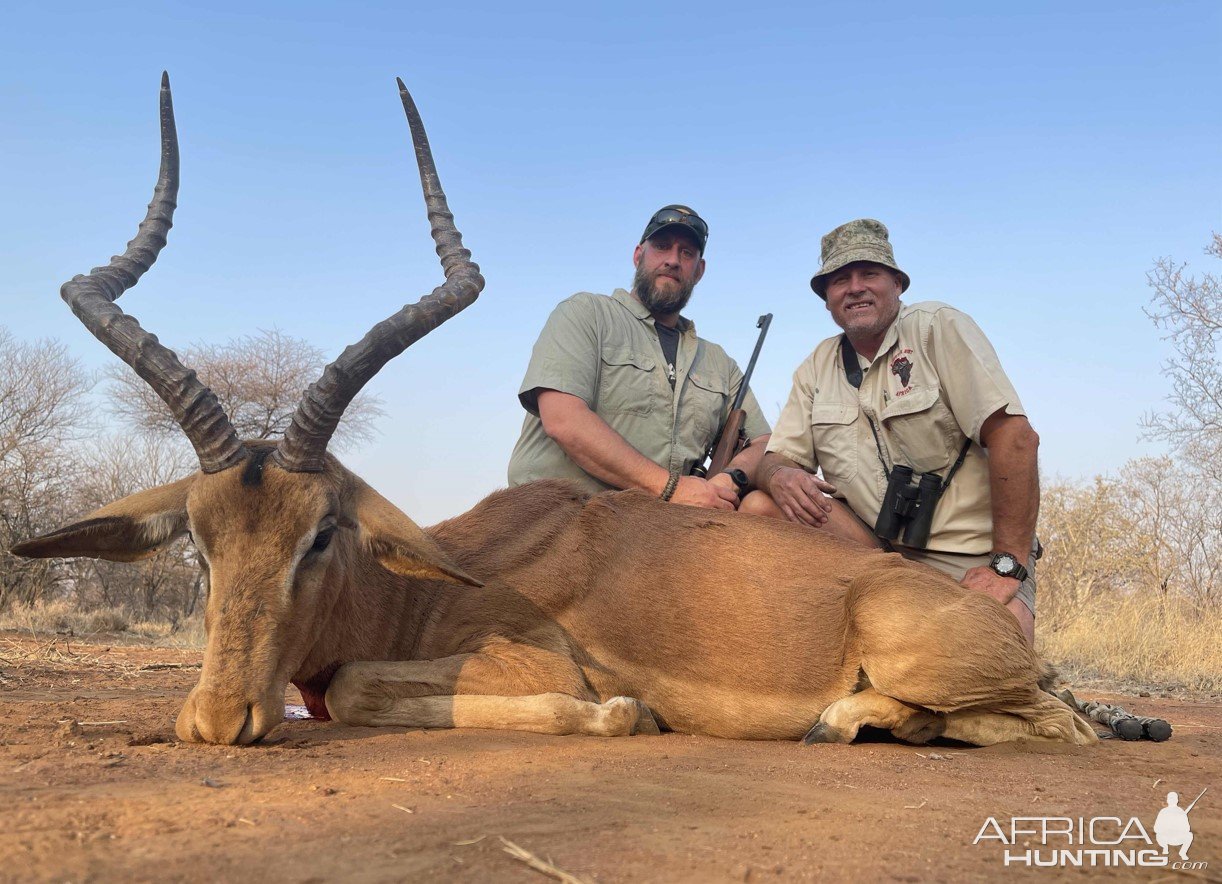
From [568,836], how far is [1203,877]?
158 cm

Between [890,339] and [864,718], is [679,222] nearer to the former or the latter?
[890,339]

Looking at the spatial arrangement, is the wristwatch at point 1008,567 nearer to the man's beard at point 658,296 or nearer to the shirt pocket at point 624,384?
the shirt pocket at point 624,384

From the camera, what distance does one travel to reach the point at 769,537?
5.55 m

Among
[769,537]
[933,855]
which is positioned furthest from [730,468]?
[933,855]

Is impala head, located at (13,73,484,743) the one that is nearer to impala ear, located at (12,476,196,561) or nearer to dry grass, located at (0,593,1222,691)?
impala ear, located at (12,476,196,561)

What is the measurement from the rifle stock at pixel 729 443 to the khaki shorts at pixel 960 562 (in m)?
1.87

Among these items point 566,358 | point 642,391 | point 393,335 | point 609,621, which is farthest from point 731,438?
point 393,335

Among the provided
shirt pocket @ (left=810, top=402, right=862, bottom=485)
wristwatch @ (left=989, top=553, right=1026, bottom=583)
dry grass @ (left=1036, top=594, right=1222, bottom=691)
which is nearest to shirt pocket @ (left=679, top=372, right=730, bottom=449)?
shirt pocket @ (left=810, top=402, right=862, bottom=485)

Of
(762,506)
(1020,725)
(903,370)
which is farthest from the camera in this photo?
(762,506)

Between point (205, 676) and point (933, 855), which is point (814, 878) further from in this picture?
point (205, 676)

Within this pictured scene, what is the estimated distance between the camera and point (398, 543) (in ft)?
15.6

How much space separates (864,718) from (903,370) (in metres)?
2.55

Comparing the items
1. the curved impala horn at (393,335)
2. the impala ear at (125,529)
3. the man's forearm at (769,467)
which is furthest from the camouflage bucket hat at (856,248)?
the impala ear at (125,529)

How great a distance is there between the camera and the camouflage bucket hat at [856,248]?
21.7 feet
